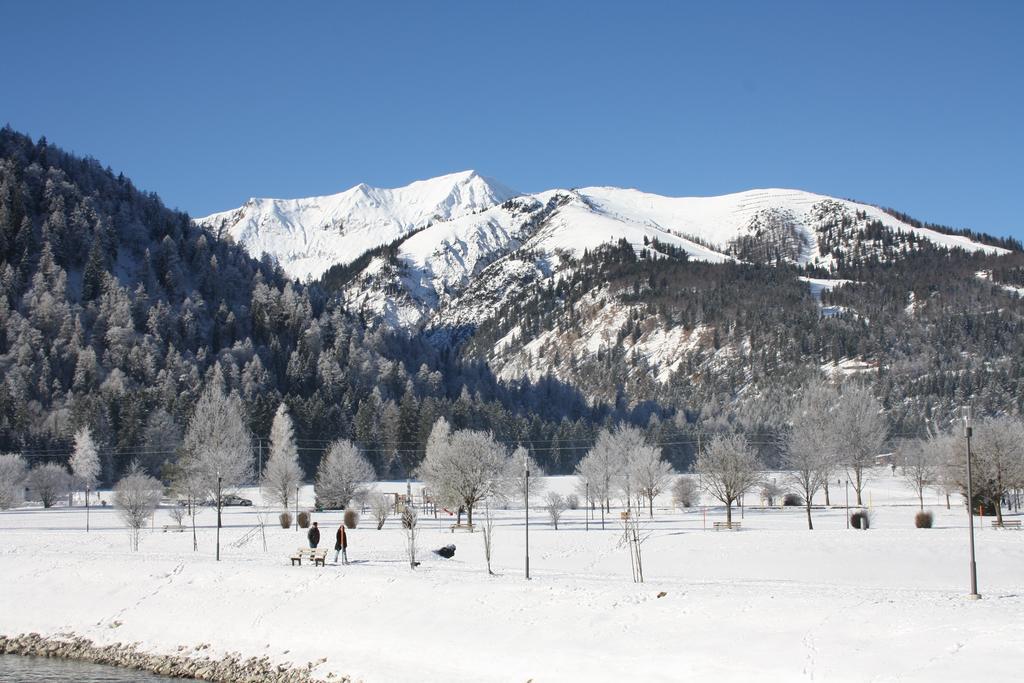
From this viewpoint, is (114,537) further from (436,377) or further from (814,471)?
(436,377)

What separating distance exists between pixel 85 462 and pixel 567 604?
83522mm

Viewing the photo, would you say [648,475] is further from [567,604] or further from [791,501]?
[567,604]

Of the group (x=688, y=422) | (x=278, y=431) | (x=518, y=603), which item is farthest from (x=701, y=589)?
(x=688, y=422)

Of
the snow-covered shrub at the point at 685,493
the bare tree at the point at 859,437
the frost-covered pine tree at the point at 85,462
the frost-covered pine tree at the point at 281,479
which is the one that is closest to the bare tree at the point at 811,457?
the bare tree at the point at 859,437

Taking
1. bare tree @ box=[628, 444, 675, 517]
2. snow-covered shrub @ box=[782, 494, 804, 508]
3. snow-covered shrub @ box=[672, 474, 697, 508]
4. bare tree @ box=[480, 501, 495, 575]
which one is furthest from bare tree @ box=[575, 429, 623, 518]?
bare tree @ box=[480, 501, 495, 575]

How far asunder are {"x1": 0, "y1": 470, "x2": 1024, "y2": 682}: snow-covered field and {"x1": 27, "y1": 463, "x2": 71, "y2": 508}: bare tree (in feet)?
116

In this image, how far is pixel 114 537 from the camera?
61.3 meters

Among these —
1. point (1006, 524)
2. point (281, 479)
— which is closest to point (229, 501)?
point (281, 479)

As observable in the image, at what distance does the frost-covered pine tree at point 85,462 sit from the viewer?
10188 centimetres

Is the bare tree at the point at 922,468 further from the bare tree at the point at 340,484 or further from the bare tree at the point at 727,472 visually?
the bare tree at the point at 340,484

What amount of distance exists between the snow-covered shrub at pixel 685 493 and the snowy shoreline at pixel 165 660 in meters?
61.5

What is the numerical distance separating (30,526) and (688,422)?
144167mm

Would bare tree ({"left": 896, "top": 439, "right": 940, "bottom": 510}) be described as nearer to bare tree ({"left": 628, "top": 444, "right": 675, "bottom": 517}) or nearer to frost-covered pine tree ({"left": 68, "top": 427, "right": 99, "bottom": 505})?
bare tree ({"left": 628, "top": 444, "right": 675, "bottom": 517})

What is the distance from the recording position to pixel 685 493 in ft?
299
